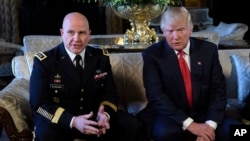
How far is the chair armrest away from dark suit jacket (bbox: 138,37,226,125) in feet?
1.99

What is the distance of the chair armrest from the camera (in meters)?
2.02

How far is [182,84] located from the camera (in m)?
2.17

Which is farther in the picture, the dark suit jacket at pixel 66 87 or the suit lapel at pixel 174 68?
the suit lapel at pixel 174 68

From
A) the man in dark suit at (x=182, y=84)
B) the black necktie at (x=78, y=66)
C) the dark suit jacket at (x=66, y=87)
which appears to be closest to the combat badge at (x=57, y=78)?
the dark suit jacket at (x=66, y=87)

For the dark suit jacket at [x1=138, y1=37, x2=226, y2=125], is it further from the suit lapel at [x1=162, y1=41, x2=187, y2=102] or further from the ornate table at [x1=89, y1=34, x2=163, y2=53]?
the ornate table at [x1=89, y1=34, x2=163, y2=53]

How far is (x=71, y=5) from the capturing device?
6883 millimetres

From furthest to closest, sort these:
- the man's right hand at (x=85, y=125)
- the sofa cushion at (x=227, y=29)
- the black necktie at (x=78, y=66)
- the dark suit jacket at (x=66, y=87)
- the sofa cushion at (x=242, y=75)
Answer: the sofa cushion at (x=227, y=29)
the sofa cushion at (x=242, y=75)
the black necktie at (x=78, y=66)
the dark suit jacket at (x=66, y=87)
the man's right hand at (x=85, y=125)

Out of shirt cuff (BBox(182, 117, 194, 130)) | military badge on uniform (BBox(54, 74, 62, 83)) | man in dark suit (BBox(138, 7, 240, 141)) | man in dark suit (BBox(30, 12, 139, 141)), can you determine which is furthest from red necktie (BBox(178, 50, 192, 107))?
military badge on uniform (BBox(54, 74, 62, 83))

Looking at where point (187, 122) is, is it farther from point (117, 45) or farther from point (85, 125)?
point (117, 45)

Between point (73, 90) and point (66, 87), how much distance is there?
39 mm

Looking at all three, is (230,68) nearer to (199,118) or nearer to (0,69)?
(199,118)

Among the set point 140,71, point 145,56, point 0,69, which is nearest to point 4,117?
point 145,56

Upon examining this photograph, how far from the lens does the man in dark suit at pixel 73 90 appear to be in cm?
199

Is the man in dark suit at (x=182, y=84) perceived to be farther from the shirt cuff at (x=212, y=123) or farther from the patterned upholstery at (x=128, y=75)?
the patterned upholstery at (x=128, y=75)
